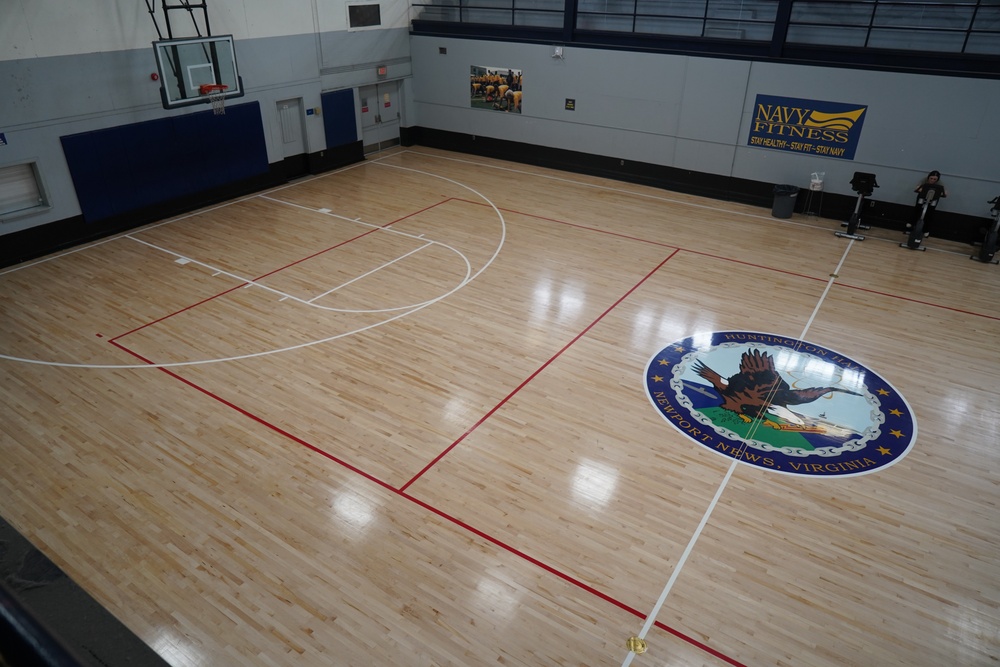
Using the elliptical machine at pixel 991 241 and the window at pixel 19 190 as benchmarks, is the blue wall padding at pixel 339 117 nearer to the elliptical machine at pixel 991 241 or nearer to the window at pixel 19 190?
the window at pixel 19 190

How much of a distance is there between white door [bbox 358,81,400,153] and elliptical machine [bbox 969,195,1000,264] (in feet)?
49.9

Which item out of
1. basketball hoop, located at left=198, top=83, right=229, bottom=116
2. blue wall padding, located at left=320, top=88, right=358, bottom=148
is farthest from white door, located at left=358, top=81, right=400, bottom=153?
basketball hoop, located at left=198, top=83, right=229, bottom=116

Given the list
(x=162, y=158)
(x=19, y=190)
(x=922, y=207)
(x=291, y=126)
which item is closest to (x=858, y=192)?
(x=922, y=207)

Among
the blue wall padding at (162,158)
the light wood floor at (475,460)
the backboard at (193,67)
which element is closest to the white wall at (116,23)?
the backboard at (193,67)

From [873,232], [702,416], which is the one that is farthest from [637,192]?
[702,416]

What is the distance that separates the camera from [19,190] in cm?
1198

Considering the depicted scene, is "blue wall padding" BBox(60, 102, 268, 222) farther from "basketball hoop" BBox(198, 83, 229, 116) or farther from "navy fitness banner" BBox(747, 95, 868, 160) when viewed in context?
"navy fitness banner" BBox(747, 95, 868, 160)

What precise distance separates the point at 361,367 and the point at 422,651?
14.9ft

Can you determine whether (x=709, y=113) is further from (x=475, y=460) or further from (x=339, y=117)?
(x=475, y=460)

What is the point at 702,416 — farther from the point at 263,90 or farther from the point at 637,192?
the point at 263,90

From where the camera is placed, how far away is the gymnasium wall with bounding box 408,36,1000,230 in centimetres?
1294

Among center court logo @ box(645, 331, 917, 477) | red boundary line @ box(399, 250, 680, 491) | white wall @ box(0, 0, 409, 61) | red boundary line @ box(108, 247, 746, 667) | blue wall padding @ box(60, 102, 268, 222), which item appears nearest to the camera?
red boundary line @ box(108, 247, 746, 667)

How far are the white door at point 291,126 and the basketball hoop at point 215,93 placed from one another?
1979mm

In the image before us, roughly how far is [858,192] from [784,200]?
4.81 ft
